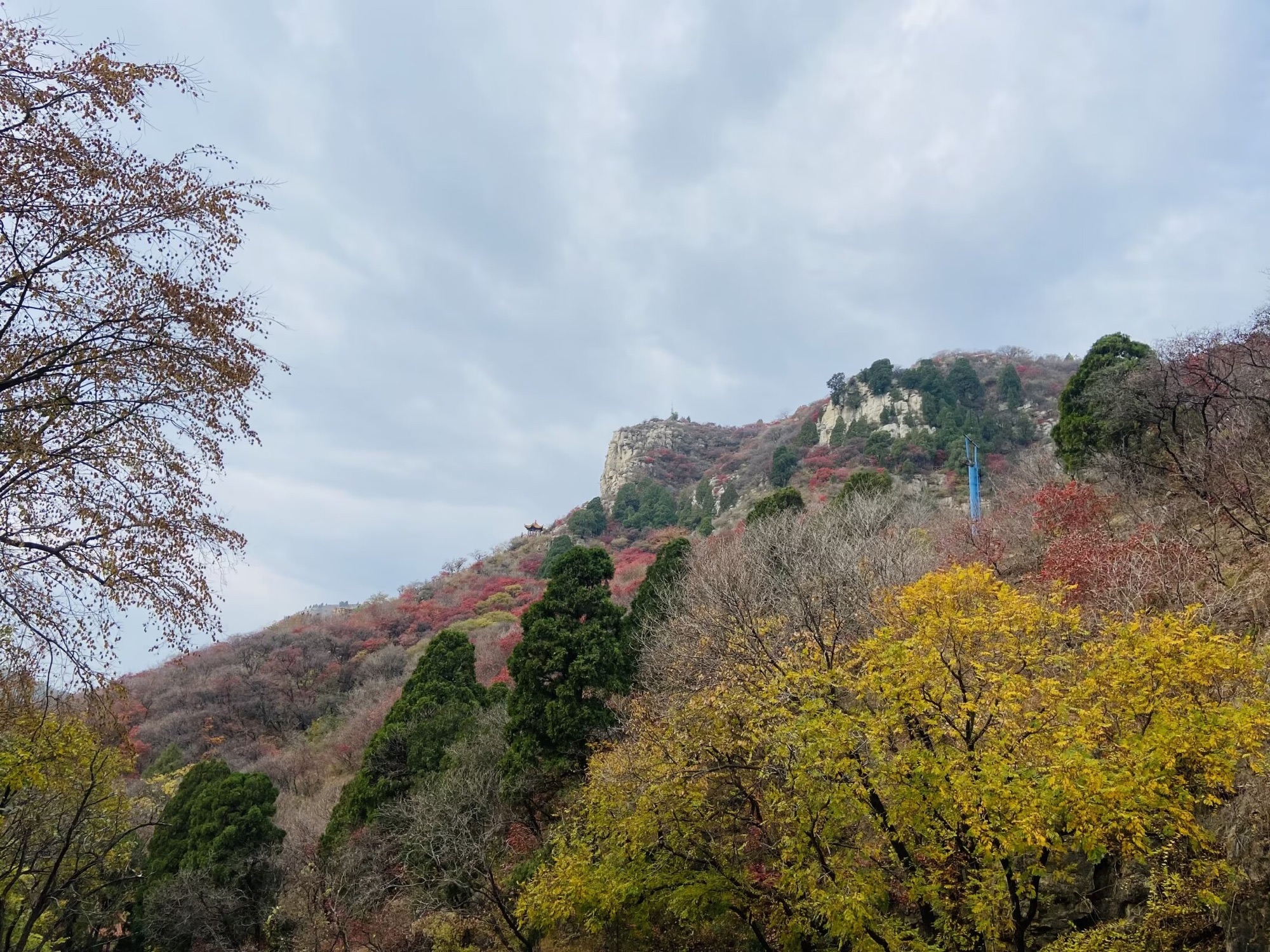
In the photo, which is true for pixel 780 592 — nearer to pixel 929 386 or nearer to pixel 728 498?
pixel 728 498

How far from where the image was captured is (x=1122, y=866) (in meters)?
7.38

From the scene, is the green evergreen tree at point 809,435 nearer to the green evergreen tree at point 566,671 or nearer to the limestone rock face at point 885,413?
the limestone rock face at point 885,413

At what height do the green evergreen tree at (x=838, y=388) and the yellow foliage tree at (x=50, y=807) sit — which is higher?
the green evergreen tree at (x=838, y=388)

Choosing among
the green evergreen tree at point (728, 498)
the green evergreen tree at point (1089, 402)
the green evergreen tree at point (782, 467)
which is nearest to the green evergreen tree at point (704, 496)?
the green evergreen tree at point (728, 498)

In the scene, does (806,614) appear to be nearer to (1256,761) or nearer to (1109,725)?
(1109,725)

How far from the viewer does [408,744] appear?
18.8 metres

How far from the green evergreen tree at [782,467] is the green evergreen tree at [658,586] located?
27925mm

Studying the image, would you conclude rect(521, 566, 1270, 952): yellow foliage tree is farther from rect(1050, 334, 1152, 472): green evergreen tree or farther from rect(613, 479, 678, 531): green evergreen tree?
rect(613, 479, 678, 531): green evergreen tree

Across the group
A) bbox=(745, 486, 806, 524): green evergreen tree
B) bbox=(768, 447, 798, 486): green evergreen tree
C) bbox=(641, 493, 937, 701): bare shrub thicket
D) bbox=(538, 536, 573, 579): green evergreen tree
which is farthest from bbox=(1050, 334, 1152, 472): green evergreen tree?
bbox=(538, 536, 573, 579): green evergreen tree

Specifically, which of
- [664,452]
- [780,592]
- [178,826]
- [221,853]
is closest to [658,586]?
[780,592]

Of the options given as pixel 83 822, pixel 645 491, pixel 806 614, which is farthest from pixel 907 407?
pixel 83 822

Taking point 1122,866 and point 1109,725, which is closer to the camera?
point 1109,725

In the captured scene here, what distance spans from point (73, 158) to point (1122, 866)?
11991mm

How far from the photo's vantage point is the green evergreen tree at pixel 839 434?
5275 centimetres
